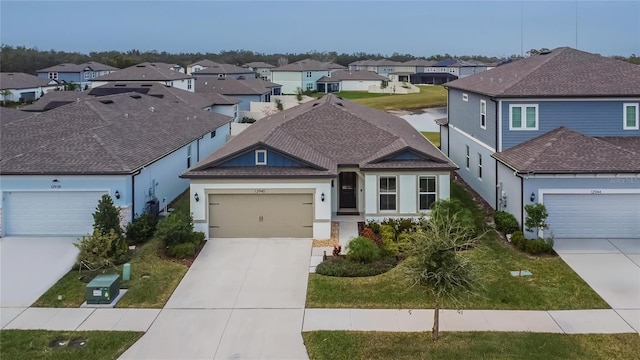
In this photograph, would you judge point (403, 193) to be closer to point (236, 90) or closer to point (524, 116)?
point (524, 116)

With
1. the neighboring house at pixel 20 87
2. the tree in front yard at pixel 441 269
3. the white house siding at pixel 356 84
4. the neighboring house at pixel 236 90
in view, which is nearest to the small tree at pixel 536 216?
the tree in front yard at pixel 441 269

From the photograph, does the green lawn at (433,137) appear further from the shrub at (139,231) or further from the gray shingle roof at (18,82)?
the gray shingle roof at (18,82)

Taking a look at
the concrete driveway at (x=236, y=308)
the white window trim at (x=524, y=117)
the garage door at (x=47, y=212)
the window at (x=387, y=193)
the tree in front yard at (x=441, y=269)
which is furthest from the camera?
the white window trim at (x=524, y=117)

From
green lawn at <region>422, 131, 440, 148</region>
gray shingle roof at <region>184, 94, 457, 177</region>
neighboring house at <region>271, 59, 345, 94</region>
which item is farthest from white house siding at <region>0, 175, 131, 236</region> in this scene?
neighboring house at <region>271, 59, 345, 94</region>

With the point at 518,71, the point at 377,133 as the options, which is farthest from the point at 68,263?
the point at 518,71

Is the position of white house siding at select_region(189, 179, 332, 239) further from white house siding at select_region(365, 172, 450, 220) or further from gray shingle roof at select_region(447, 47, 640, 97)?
gray shingle roof at select_region(447, 47, 640, 97)

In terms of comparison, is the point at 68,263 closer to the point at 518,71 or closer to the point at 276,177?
the point at 276,177
